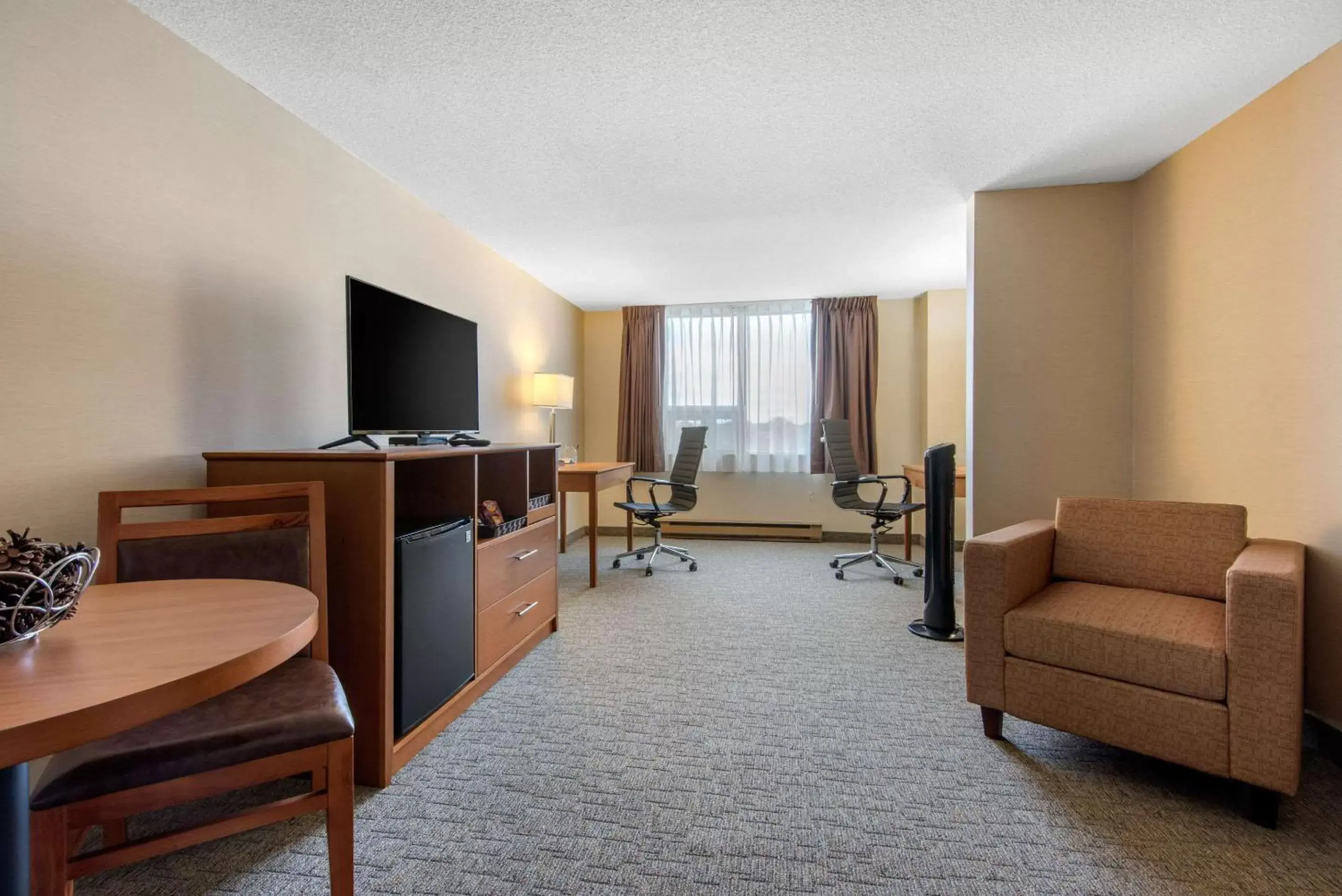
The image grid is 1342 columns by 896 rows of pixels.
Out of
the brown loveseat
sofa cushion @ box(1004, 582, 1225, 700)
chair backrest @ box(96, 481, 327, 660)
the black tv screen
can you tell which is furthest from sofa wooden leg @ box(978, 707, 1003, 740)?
the black tv screen

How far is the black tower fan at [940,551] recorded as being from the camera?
2850 millimetres

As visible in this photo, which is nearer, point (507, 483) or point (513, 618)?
point (513, 618)

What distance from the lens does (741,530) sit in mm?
5469

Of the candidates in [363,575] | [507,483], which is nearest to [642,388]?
[507,483]

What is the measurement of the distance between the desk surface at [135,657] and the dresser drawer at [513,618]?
1236 millimetres

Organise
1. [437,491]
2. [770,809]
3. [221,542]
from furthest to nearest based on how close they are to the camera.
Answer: [437,491]
[770,809]
[221,542]

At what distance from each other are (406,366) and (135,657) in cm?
179

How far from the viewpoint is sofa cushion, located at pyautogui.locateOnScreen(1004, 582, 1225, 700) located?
151 centimetres

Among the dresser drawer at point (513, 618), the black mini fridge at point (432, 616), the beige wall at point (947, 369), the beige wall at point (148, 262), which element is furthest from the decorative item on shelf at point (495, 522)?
the beige wall at point (947, 369)

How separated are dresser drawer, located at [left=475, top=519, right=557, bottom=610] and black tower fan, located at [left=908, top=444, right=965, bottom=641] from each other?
1887 millimetres

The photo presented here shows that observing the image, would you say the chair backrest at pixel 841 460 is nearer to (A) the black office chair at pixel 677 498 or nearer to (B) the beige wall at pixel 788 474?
(B) the beige wall at pixel 788 474

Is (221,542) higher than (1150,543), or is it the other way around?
(221,542)

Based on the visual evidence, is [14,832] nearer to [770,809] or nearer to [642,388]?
[770,809]

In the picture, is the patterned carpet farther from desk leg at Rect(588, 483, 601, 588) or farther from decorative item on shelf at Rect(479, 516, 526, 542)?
desk leg at Rect(588, 483, 601, 588)
